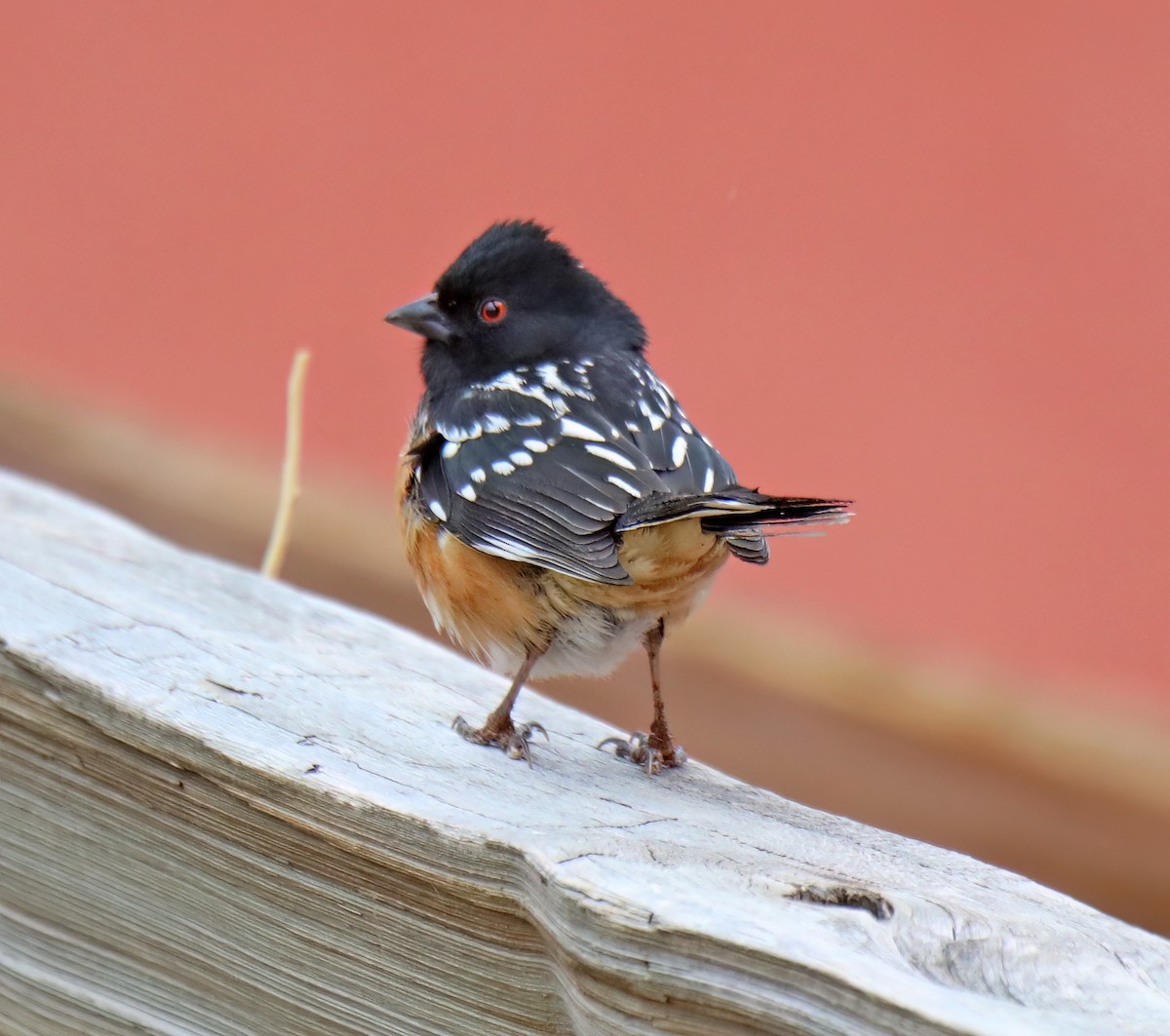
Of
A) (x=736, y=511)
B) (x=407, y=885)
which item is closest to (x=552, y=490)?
(x=736, y=511)

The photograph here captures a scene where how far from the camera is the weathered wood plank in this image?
3.84ft

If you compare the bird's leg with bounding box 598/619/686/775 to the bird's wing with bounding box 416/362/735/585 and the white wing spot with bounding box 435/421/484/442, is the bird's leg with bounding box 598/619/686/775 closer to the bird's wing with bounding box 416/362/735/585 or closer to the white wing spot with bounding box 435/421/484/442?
the bird's wing with bounding box 416/362/735/585

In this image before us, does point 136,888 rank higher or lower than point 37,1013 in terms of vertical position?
higher

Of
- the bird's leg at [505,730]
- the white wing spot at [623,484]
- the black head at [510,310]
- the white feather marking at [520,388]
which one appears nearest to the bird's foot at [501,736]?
the bird's leg at [505,730]

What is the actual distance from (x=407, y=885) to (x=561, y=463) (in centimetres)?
103

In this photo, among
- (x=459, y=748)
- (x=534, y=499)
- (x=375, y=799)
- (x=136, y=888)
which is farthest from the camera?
(x=534, y=499)

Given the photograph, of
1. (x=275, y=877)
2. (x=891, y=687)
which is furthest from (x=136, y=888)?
(x=891, y=687)

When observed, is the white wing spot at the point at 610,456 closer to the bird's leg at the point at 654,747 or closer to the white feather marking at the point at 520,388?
the white feather marking at the point at 520,388

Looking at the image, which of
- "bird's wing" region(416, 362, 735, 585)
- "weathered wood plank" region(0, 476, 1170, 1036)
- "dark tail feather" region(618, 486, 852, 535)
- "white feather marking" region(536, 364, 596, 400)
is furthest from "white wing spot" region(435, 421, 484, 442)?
"weathered wood plank" region(0, 476, 1170, 1036)

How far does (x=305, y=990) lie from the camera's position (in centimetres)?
155

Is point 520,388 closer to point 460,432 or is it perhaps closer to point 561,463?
point 460,432

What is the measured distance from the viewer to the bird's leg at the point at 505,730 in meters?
1.92

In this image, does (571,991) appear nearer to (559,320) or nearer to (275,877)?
(275,877)

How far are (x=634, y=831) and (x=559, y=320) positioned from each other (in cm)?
149
